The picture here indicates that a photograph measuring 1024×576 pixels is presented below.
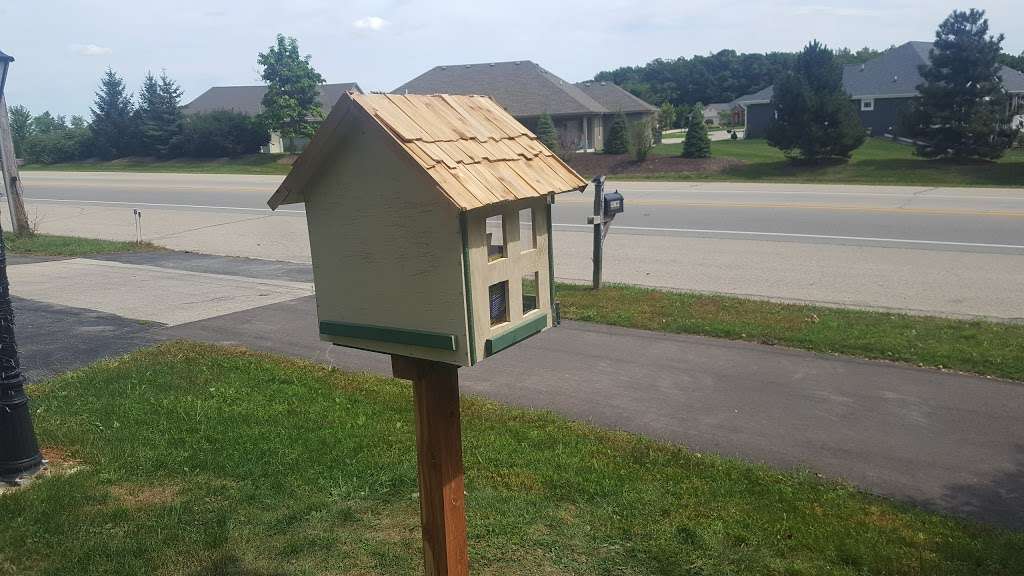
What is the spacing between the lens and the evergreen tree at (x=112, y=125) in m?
48.5

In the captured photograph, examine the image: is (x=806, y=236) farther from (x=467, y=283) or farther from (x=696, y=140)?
(x=696, y=140)

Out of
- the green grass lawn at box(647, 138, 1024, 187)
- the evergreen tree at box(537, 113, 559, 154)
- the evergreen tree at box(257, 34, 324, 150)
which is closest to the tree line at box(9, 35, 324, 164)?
the evergreen tree at box(257, 34, 324, 150)

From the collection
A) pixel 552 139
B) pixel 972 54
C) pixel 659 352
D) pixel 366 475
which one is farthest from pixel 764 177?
pixel 366 475

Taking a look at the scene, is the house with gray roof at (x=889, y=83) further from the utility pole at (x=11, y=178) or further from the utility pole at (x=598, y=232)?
the utility pole at (x=11, y=178)

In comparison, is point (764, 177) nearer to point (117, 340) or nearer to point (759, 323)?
point (759, 323)

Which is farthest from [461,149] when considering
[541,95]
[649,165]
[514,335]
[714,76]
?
[714,76]

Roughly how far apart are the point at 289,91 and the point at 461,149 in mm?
42877

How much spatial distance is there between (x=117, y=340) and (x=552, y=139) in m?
27.9

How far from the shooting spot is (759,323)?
8.71m

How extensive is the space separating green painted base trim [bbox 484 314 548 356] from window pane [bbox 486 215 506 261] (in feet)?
0.95

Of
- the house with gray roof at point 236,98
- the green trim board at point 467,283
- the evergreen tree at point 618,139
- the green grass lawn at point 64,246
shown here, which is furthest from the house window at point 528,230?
the house with gray roof at point 236,98

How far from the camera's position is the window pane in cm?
304

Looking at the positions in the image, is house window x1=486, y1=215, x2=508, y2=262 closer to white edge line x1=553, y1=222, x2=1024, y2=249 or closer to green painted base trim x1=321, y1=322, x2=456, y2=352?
green painted base trim x1=321, y1=322, x2=456, y2=352

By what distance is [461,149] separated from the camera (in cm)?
301
